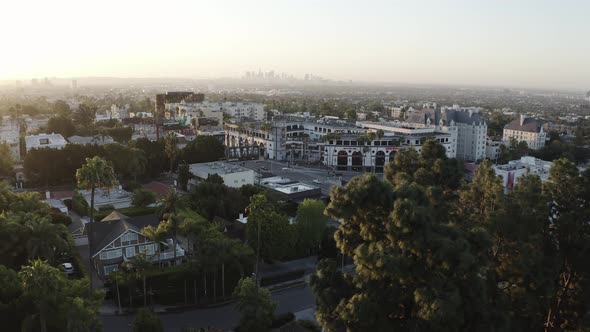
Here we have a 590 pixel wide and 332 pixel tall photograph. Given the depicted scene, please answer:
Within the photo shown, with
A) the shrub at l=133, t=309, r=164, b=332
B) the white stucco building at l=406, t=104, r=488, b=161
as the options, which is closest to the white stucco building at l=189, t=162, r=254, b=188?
the shrub at l=133, t=309, r=164, b=332

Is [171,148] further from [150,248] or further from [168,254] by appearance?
[168,254]

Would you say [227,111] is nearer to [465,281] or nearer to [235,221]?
[235,221]

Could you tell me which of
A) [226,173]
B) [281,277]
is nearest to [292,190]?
[226,173]

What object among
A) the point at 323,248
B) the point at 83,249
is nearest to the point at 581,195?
the point at 323,248

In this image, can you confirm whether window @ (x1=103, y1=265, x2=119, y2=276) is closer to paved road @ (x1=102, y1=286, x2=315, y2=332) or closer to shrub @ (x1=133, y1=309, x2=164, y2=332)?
paved road @ (x1=102, y1=286, x2=315, y2=332)

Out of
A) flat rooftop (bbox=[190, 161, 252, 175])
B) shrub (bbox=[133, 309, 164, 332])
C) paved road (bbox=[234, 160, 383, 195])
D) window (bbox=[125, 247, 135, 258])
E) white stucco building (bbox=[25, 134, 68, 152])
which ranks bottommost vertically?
paved road (bbox=[234, 160, 383, 195])

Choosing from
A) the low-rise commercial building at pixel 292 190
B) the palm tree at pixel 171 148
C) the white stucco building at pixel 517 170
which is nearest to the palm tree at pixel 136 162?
the palm tree at pixel 171 148

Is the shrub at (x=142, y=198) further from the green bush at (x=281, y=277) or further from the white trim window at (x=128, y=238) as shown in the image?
the green bush at (x=281, y=277)
